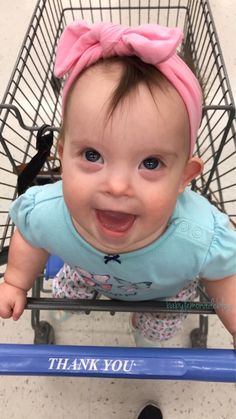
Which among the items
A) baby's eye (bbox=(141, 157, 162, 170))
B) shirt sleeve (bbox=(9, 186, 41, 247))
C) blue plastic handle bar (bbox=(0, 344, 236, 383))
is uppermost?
shirt sleeve (bbox=(9, 186, 41, 247))

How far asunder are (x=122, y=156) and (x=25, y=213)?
0.88 ft

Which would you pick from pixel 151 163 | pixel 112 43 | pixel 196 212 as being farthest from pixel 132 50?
pixel 196 212

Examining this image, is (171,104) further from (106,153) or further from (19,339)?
(19,339)

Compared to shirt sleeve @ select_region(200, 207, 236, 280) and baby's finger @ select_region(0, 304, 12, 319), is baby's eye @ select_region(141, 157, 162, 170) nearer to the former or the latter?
shirt sleeve @ select_region(200, 207, 236, 280)

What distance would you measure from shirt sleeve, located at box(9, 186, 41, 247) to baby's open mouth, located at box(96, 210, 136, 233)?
0.20 meters

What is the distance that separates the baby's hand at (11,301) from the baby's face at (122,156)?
256 mm

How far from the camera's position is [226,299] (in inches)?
27.1

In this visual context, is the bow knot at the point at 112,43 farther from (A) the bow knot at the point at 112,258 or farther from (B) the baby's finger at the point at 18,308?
(B) the baby's finger at the point at 18,308

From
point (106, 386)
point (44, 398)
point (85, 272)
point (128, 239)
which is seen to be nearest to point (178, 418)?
point (106, 386)

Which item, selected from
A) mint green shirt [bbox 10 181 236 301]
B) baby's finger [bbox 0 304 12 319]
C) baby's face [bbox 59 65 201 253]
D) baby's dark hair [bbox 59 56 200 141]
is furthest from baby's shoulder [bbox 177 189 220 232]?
baby's finger [bbox 0 304 12 319]

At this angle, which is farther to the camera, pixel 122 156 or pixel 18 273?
pixel 18 273

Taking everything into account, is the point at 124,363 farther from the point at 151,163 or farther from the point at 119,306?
the point at 151,163

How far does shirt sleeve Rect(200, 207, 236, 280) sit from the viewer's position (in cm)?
63

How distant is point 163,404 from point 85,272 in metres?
0.54
